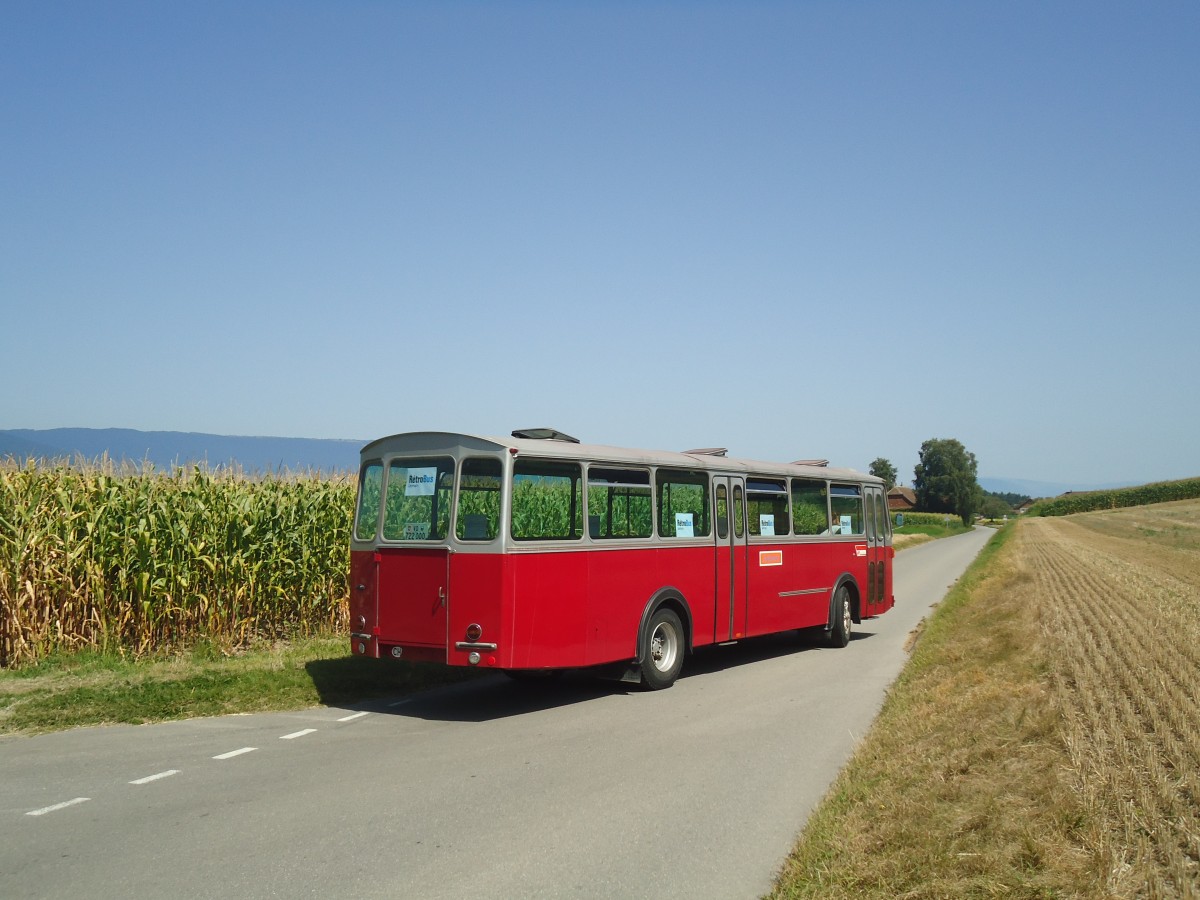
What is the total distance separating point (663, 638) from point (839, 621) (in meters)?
4.93

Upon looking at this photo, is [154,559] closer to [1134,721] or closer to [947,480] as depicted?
[1134,721]

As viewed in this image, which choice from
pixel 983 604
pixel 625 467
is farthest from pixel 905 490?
pixel 625 467

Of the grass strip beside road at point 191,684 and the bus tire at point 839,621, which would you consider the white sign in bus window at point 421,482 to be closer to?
the grass strip beside road at point 191,684

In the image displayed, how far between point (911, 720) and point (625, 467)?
417 cm

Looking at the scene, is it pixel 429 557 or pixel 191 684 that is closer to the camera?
pixel 429 557

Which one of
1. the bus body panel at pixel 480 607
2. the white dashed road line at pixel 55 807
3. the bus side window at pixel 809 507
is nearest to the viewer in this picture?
the white dashed road line at pixel 55 807

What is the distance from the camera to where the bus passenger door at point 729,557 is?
522 inches

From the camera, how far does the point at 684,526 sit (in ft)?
41.5

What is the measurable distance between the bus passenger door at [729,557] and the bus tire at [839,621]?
2.90 meters

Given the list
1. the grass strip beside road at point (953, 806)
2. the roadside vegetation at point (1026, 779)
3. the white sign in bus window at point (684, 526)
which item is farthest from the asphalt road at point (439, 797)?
the white sign in bus window at point (684, 526)

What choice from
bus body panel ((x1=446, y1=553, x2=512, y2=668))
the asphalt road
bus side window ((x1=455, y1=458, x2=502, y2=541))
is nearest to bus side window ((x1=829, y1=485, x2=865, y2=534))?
the asphalt road

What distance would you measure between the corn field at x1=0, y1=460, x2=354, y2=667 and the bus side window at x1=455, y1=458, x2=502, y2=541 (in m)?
5.33

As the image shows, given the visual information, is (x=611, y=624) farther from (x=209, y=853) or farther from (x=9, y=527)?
(x=9, y=527)

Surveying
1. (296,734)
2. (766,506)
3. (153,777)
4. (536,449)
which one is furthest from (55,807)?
(766,506)
